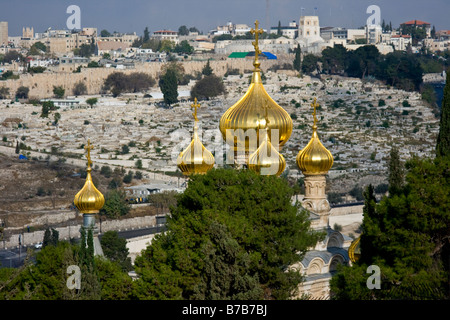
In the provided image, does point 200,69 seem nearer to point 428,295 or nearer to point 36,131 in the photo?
point 36,131

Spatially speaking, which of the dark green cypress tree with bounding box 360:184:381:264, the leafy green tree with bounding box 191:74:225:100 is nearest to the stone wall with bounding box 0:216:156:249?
the dark green cypress tree with bounding box 360:184:381:264

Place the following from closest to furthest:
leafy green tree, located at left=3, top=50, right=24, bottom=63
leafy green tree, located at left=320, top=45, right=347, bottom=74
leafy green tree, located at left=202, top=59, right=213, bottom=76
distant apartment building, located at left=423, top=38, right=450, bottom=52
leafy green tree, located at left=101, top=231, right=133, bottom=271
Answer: leafy green tree, located at left=101, top=231, right=133, bottom=271
leafy green tree, located at left=320, top=45, right=347, bottom=74
leafy green tree, located at left=202, top=59, right=213, bottom=76
leafy green tree, located at left=3, top=50, right=24, bottom=63
distant apartment building, located at left=423, top=38, right=450, bottom=52

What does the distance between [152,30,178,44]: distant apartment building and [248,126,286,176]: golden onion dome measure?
3972 inches

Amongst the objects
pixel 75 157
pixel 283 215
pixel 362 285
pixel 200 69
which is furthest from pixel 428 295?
pixel 200 69

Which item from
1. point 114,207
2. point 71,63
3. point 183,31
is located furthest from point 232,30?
point 114,207

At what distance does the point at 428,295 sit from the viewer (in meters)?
13.1

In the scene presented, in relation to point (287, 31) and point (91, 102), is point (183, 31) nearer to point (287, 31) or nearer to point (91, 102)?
point (287, 31)

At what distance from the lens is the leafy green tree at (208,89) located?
A: 76.4m

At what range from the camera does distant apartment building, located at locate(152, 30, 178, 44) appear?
390ft

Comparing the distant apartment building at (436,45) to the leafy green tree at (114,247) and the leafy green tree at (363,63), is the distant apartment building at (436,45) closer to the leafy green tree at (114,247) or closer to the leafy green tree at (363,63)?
the leafy green tree at (363,63)

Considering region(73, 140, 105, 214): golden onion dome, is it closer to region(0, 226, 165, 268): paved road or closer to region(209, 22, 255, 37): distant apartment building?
region(0, 226, 165, 268): paved road

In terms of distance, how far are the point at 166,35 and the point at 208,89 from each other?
44.3 metres

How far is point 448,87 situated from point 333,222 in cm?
2240

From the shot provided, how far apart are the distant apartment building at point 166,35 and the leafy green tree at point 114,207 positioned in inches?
2973
